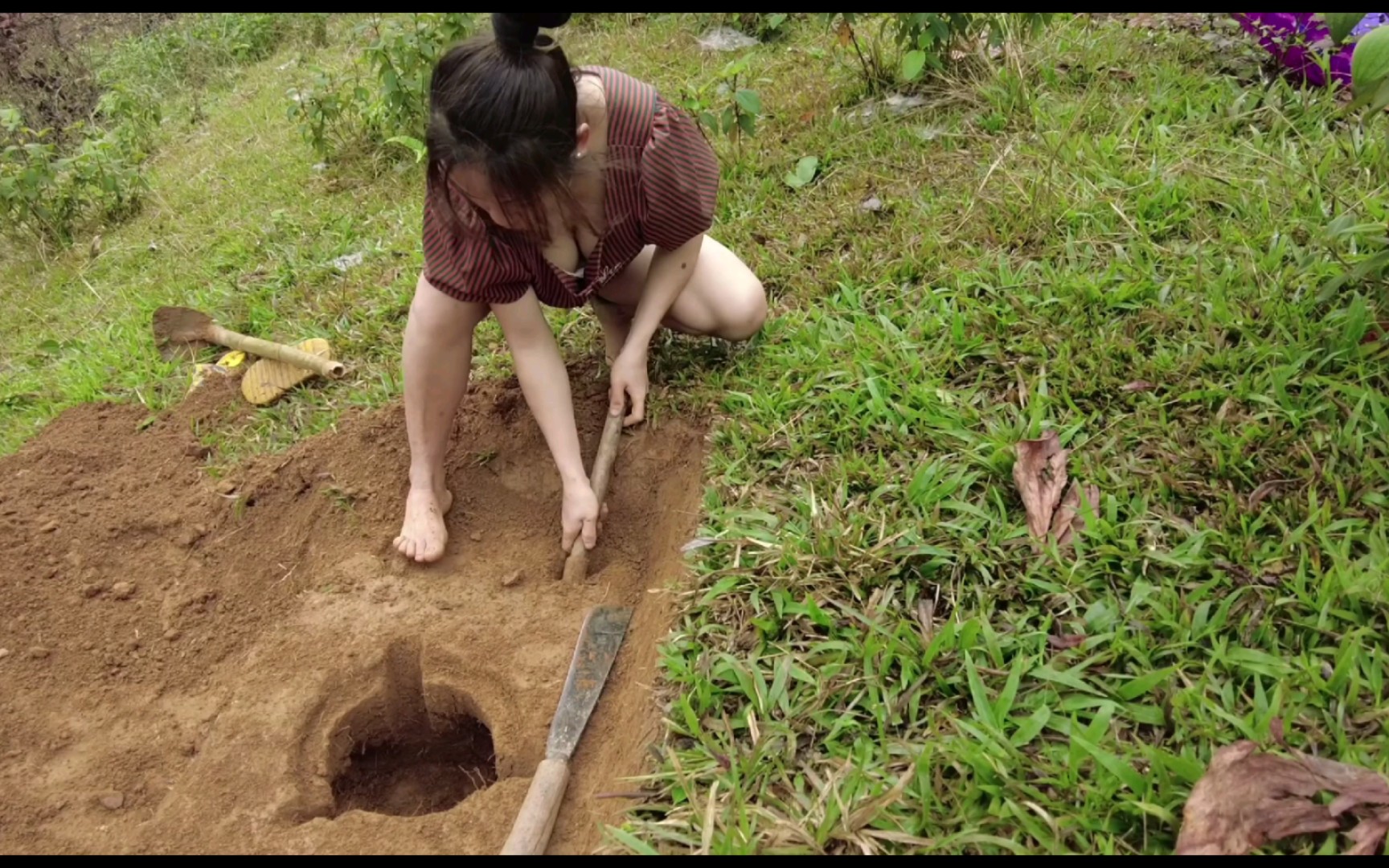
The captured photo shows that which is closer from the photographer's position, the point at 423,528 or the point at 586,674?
the point at 586,674

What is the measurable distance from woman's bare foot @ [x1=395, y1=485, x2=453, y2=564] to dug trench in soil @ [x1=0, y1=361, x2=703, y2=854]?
0.05 metres

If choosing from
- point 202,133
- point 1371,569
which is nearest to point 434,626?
point 1371,569

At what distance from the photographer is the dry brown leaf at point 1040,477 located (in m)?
1.77

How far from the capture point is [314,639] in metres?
2.07

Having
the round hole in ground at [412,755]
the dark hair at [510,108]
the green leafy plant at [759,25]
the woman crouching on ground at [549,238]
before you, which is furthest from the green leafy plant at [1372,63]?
the green leafy plant at [759,25]

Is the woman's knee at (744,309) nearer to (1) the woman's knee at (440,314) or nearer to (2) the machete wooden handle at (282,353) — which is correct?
(1) the woman's knee at (440,314)

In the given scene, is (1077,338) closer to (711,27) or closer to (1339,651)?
(1339,651)

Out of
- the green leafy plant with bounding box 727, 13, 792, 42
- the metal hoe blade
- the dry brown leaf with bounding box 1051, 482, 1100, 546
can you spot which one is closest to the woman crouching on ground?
the metal hoe blade

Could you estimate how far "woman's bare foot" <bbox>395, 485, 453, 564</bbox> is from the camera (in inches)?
87.4

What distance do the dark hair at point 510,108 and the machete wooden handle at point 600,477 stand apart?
2.22 ft

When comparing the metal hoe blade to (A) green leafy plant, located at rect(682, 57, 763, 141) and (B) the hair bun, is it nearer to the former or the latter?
(B) the hair bun

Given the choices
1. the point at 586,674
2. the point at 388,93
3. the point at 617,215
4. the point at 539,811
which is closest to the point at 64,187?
the point at 388,93

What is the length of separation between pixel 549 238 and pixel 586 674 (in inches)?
35.8

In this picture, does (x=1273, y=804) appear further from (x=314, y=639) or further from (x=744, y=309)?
(x=314, y=639)
